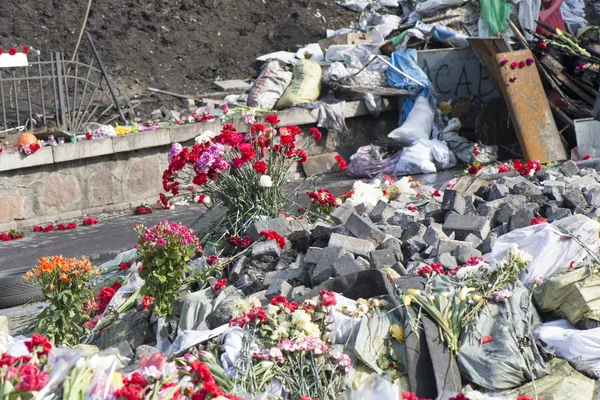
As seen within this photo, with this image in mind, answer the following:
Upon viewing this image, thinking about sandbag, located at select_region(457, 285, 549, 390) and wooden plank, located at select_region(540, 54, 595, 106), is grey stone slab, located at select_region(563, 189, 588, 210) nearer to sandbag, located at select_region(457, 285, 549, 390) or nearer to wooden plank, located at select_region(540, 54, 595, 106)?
sandbag, located at select_region(457, 285, 549, 390)

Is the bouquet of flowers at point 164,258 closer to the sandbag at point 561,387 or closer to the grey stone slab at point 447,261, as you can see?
the grey stone slab at point 447,261

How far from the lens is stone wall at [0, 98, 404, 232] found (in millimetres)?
9461

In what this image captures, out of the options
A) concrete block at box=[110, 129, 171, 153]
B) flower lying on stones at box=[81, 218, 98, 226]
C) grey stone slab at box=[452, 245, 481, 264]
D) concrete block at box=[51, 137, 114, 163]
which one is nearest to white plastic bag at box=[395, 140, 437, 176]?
concrete block at box=[110, 129, 171, 153]

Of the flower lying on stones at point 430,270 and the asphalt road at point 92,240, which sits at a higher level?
the flower lying on stones at point 430,270

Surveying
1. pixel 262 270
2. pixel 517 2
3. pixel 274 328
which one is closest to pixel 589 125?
pixel 517 2

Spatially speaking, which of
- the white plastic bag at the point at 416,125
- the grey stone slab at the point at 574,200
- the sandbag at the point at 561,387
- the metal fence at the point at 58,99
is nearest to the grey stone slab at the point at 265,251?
the sandbag at the point at 561,387

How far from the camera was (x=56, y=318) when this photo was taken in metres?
5.09

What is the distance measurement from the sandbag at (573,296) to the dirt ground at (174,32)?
887cm

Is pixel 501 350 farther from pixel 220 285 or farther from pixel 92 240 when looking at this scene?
pixel 92 240

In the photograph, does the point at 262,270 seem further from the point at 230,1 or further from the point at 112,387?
the point at 230,1

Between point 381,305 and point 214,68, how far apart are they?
9.58m

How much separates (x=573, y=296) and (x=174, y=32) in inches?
416

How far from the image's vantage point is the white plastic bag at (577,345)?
13.8ft

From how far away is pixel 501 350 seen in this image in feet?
13.6
